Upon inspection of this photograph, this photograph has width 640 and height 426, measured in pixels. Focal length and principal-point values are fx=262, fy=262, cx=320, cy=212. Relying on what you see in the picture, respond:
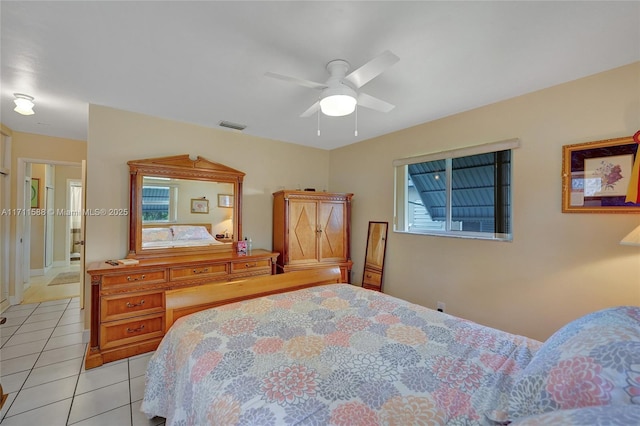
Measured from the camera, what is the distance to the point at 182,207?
3.27 metres

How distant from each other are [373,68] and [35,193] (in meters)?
6.65

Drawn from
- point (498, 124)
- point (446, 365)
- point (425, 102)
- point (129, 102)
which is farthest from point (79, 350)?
point (498, 124)

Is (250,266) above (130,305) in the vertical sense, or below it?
above

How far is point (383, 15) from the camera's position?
1.47 meters

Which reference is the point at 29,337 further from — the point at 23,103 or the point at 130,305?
the point at 23,103

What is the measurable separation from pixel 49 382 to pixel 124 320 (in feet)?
2.01

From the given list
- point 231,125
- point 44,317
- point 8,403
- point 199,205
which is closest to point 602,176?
point 231,125

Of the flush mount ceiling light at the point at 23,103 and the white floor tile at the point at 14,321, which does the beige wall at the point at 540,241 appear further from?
the white floor tile at the point at 14,321

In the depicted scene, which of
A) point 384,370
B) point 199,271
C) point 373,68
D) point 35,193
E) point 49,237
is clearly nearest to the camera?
point 384,370

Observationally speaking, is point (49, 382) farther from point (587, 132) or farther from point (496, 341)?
point (587, 132)

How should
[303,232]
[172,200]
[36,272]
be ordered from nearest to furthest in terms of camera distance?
[172,200]
[303,232]
[36,272]

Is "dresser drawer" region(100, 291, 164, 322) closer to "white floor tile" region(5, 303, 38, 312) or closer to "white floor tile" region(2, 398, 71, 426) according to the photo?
"white floor tile" region(2, 398, 71, 426)

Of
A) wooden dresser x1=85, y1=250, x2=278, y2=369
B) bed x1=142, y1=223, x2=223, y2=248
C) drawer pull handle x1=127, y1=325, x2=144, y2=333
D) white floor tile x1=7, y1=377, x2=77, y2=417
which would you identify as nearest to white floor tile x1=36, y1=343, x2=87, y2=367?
wooden dresser x1=85, y1=250, x2=278, y2=369

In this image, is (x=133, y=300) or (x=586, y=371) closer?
(x=586, y=371)
